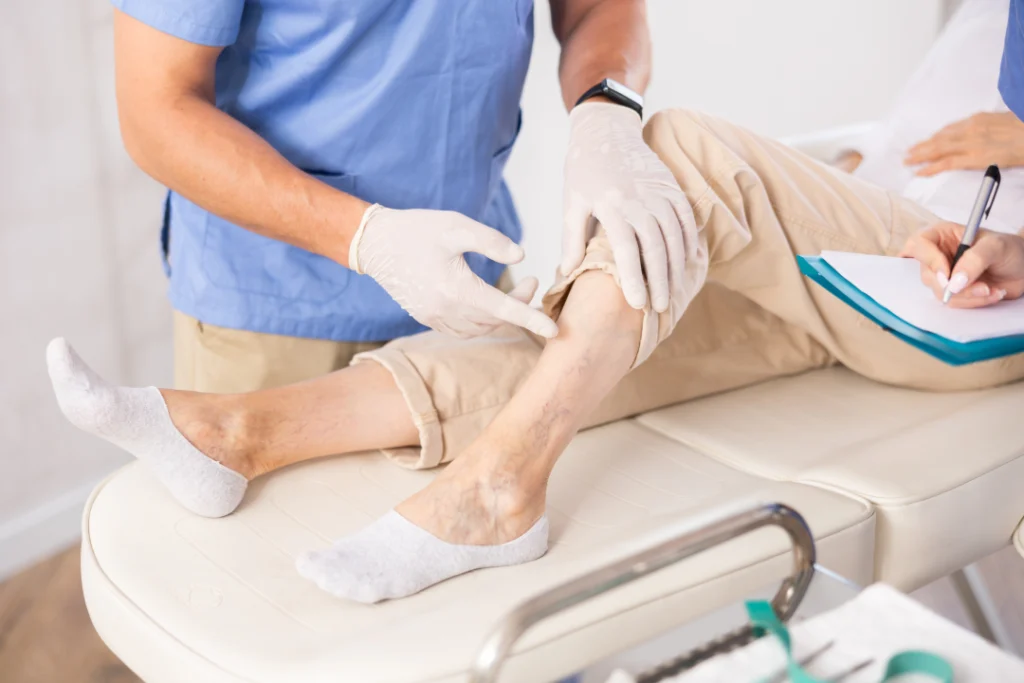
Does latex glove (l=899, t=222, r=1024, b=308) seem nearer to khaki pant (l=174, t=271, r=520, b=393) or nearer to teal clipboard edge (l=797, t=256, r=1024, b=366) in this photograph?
teal clipboard edge (l=797, t=256, r=1024, b=366)

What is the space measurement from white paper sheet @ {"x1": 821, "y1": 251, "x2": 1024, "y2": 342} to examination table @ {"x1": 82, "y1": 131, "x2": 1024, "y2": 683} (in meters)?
0.20

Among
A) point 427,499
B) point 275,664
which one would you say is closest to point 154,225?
point 427,499

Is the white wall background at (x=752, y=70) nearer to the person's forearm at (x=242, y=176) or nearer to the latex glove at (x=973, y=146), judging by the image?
the latex glove at (x=973, y=146)

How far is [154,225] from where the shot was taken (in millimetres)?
1941

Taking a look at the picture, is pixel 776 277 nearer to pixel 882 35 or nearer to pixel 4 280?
pixel 4 280

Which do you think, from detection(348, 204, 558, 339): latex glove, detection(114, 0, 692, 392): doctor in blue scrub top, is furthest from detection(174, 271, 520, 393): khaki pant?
detection(348, 204, 558, 339): latex glove

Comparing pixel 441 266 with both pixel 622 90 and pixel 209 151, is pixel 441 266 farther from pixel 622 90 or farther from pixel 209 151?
pixel 622 90

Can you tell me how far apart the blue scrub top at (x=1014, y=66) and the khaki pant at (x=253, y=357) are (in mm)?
817

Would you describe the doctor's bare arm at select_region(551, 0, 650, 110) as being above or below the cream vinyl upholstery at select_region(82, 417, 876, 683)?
above

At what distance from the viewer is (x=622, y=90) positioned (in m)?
1.30

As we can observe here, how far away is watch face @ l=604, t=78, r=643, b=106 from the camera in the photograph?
1288 millimetres

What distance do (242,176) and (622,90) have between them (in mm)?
478

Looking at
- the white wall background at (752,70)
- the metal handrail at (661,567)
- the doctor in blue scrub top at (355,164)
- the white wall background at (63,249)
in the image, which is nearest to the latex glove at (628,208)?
the doctor in blue scrub top at (355,164)

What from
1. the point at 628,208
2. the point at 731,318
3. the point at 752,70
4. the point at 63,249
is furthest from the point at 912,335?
the point at 752,70
